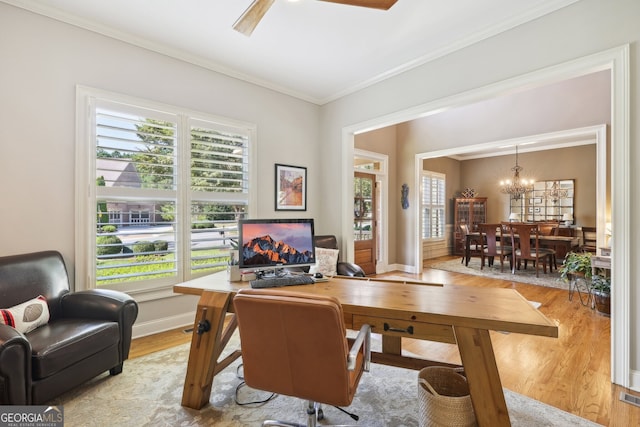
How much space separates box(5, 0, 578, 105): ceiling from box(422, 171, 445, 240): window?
15.5ft

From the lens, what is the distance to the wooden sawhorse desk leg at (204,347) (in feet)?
6.09

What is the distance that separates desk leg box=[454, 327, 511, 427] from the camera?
1.38 metres

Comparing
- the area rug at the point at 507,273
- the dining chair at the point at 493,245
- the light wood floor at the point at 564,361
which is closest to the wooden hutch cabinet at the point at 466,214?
the area rug at the point at 507,273

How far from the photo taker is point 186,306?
3.33 m

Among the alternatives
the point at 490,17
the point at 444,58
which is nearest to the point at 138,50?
the point at 444,58

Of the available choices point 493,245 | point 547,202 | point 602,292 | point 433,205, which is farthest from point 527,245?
point 547,202

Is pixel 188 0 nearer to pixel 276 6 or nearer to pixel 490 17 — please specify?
pixel 276 6

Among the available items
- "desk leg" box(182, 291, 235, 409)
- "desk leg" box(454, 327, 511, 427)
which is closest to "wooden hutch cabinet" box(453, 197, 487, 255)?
"desk leg" box(454, 327, 511, 427)

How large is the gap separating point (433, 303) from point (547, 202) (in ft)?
26.8

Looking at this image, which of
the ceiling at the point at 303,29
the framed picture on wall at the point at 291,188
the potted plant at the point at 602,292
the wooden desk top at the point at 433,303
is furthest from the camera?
the framed picture on wall at the point at 291,188

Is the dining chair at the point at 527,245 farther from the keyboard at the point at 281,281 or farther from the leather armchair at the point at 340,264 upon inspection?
the keyboard at the point at 281,281

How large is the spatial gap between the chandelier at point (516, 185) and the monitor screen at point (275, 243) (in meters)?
7.48

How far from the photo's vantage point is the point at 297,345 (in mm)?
1257

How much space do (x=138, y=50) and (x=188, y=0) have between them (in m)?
0.96
